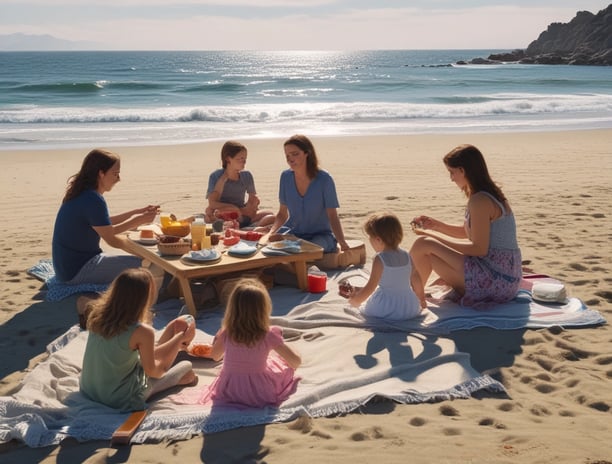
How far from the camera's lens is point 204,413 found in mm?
3715

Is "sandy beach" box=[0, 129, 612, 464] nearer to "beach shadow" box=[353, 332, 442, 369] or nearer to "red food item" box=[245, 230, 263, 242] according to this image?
"beach shadow" box=[353, 332, 442, 369]

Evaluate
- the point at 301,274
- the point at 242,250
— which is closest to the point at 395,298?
the point at 301,274

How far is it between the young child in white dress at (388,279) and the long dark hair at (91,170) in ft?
7.02

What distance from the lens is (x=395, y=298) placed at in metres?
5.06

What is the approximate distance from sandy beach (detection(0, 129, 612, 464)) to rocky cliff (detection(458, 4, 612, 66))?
5896 centimetres

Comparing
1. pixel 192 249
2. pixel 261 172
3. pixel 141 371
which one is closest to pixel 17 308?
pixel 192 249

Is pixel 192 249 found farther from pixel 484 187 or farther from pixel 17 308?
pixel 484 187

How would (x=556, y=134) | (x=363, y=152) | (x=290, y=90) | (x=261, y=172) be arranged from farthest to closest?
(x=290, y=90), (x=556, y=134), (x=363, y=152), (x=261, y=172)

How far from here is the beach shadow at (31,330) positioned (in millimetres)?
4594

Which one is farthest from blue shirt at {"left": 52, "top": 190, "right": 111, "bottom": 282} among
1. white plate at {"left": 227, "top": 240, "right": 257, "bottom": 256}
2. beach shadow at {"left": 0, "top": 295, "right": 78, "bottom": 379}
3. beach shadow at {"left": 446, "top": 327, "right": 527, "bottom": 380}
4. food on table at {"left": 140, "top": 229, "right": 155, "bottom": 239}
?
beach shadow at {"left": 446, "top": 327, "right": 527, "bottom": 380}

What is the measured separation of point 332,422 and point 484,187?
2.27 meters

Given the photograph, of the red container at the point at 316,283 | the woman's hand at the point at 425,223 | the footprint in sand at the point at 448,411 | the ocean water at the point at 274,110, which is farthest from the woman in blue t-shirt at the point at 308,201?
the ocean water at the point at 274,110

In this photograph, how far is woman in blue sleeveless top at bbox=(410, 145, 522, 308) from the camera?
5.11 m

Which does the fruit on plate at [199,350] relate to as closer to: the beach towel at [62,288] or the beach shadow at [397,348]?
the beach shadow at [397,348]
